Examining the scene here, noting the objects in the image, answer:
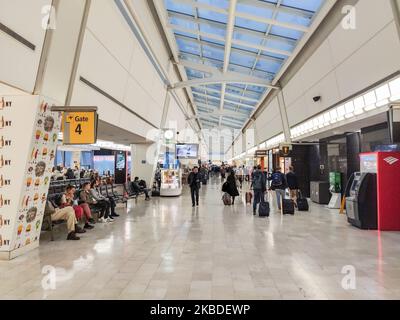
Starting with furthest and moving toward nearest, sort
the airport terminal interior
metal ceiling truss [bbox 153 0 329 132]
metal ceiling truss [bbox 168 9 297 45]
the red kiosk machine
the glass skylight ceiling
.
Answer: metal ceiling truss [bbox 168 9 297 45] < metal ceiling truss [bbox 153 0 329 132] < the glass skylight ceiling < the red kiosk machine < the airport terminal interior

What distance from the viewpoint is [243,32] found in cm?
1394

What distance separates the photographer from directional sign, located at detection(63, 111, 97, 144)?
6.41 meters

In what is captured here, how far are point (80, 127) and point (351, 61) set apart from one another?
7993 mm

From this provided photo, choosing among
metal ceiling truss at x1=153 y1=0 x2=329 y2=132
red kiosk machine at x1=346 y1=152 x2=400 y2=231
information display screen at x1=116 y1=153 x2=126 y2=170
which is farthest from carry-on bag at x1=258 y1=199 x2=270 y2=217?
information display screen at x1=116 y1=153 x2=126 y2=170

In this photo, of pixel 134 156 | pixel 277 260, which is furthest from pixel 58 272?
pixel 134 156

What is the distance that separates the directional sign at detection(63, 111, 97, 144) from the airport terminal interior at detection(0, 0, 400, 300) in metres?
0.03

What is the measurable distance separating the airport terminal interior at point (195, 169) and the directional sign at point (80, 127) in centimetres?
3

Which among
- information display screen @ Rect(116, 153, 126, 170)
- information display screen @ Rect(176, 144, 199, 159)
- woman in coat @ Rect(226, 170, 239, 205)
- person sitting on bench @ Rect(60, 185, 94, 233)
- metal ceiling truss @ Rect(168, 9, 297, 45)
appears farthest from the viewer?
information display screen @ Rect(176, 144, 199, 159)

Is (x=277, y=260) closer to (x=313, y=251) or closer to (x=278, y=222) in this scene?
(x=313, y=251)

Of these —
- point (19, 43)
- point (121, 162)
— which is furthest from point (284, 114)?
point (19, 43)

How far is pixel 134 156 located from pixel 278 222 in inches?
477

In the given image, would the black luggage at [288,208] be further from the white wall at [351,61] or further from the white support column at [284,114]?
the white support column at [284,114]

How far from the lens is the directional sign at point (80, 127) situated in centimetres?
641

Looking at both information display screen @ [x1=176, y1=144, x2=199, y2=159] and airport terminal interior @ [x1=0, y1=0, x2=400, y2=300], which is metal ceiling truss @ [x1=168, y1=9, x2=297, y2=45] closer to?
airport terminal interior @ [x1=0, y1=0, x2=400, y2=300]
